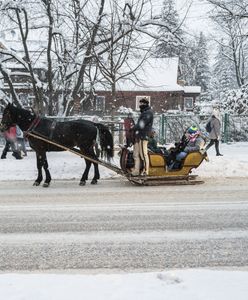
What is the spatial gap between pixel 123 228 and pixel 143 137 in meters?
4.34

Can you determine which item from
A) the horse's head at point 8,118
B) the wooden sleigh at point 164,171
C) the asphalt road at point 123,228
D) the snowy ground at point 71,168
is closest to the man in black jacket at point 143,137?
the wooden sleigh at point 164,171

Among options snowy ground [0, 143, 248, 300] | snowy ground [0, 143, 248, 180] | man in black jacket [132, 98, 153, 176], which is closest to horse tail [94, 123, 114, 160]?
snowy ground [0, 143, 248, 180]

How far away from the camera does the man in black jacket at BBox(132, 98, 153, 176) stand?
11094 mm

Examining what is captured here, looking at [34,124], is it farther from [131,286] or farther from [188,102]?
[188,102]

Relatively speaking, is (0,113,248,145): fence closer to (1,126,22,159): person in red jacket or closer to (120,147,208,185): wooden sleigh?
(1,126,22,159): person in red jacket

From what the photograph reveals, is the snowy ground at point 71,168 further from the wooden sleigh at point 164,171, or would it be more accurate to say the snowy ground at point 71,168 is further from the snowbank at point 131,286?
the snowbank at point 131,286

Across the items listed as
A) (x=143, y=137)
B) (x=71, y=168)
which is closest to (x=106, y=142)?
(x=143, y=137)

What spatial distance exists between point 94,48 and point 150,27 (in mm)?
2114

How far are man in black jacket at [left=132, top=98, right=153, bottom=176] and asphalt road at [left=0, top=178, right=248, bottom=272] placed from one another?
535 millimetres

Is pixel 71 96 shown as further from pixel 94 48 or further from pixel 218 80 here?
pixel 218 80

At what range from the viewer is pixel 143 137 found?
1121 cm

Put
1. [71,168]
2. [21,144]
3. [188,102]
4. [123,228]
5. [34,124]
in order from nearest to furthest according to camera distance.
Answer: [123,228]
[34,124]
[71,168]
[21,144]
[188,102]

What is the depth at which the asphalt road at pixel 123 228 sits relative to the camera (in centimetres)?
566

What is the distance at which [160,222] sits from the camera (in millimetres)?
A: 7492
